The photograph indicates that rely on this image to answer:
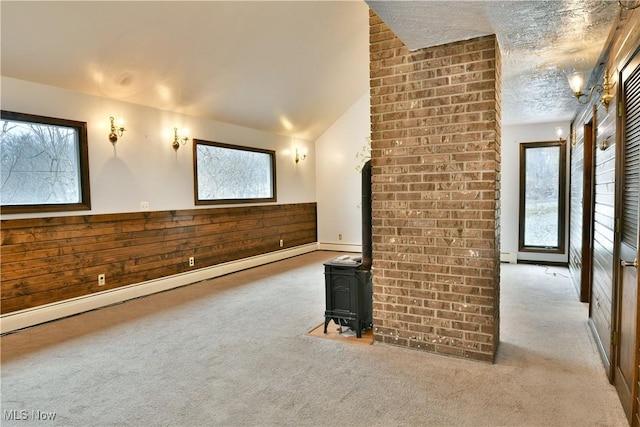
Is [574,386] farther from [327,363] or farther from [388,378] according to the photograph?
[327,363]

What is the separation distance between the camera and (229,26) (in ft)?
13.9

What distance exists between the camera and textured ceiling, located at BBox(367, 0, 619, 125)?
2.32 m

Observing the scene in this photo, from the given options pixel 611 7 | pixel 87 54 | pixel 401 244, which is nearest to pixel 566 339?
pixel 401 244

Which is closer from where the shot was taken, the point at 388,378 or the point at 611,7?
the point at 611,7

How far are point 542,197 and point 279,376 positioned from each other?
5.94 meters

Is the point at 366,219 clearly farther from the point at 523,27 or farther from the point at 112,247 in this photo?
the point at 112,247

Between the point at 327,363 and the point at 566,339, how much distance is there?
2.09 m

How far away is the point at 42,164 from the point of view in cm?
396

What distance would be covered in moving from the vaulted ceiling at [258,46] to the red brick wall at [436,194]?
26 centimetres

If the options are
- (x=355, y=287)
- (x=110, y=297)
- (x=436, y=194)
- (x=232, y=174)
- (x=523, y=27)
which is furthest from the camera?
(x=232, y=174)

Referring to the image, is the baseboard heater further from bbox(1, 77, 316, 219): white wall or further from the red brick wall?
the red brick wall

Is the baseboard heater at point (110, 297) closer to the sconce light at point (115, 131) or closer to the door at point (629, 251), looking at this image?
the sconce light at point (115, 131)

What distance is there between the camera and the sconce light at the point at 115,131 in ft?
14.9

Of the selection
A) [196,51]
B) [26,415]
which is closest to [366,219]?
[26,415]
